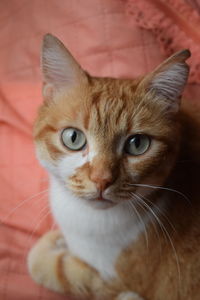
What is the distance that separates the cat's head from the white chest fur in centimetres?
9

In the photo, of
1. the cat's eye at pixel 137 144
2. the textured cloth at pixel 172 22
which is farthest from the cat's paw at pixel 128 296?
the textured cloth at pixel 172 22

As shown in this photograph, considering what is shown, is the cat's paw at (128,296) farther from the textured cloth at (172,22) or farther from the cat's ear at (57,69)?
the textured cloth at (172,22)

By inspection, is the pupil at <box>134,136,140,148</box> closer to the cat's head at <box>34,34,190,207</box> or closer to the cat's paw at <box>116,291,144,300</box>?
the cat's head at <box>34,34,190,207</box>

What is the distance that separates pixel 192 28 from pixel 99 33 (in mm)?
322

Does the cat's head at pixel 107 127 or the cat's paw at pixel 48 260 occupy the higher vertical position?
the cat's head at pixel 107 127

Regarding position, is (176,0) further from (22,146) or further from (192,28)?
(22,146)

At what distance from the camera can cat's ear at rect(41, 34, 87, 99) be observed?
1.02 meters

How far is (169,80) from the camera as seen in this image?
1014mm

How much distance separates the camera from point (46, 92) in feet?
3.56

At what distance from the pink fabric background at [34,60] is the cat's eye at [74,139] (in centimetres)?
45

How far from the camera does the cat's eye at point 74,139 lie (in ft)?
3.26

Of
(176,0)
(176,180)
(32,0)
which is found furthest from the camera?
(32,0)

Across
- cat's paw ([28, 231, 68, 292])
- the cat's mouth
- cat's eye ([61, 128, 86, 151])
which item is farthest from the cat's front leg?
cat's eye ([61, 128, 86, 151])

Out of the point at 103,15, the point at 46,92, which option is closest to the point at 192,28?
the point at 103,15
